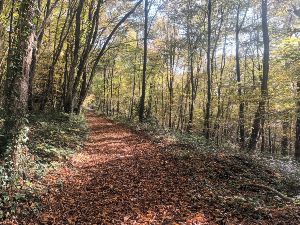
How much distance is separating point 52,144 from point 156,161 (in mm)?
3837

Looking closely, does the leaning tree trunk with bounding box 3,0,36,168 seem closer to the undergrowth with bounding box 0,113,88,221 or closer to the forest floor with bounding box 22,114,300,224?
the undergrowth with bounding box 0,113,88,221

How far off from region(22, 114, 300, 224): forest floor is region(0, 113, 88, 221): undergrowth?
0.90 ft

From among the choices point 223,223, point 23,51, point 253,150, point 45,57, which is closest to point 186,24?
point 45,57

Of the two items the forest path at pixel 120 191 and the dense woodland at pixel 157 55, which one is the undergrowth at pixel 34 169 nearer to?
the forest path at pixel 120 191

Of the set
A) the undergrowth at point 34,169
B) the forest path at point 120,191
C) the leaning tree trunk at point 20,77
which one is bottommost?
the forest path at point 120,191

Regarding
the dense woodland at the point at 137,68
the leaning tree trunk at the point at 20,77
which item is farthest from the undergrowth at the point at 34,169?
the leaning tree trunk at the point at 20,77

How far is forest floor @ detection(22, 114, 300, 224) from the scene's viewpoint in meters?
5.76

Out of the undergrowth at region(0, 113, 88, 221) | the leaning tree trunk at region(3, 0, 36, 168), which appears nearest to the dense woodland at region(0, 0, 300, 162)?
the leaning tree trunk at region(3, 0, 36, 168)

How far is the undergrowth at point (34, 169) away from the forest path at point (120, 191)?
29 centimetres

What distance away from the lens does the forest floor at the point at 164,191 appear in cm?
576

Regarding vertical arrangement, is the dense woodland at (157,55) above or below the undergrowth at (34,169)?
above

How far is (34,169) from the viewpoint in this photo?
7.44 metres

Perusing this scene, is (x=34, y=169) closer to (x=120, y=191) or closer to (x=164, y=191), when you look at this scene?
(x=120, y=191)

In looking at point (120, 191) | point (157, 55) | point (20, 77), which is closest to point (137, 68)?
point (157, 55)
